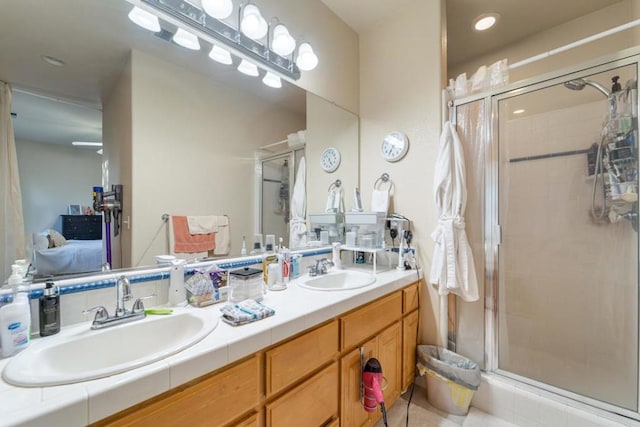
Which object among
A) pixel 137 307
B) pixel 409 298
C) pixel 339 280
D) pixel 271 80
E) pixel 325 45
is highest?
pixel 325 45

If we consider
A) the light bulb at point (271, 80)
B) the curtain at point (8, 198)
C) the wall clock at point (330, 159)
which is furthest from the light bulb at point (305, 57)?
the curtain at point (8, 198)

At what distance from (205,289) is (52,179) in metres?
0.72

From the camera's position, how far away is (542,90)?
1619mm

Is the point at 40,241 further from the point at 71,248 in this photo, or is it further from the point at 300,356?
the point at 300,356

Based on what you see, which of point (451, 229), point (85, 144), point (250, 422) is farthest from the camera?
point (451, 229)

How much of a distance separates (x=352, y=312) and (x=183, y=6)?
1.66 m

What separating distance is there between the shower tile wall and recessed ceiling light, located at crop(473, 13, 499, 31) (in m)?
0.95

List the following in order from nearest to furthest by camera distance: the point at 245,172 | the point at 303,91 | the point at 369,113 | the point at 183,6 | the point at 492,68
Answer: the point at 183,6, the point at 245,172, the point at 492,68, the point at 303,91, the point at 369,113

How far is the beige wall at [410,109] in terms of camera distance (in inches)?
73.5

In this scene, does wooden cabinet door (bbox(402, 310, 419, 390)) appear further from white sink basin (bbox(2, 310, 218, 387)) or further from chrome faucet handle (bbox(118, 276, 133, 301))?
chrome faucet handle (bbox(118, 276, 133, 301))

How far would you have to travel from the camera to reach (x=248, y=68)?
154 centimetres

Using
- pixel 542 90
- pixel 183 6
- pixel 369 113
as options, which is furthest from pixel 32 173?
pixel 542 90

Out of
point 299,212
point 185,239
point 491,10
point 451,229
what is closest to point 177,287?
point 185,239

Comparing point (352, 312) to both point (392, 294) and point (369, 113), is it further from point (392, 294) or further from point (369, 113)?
point (369, 113)
